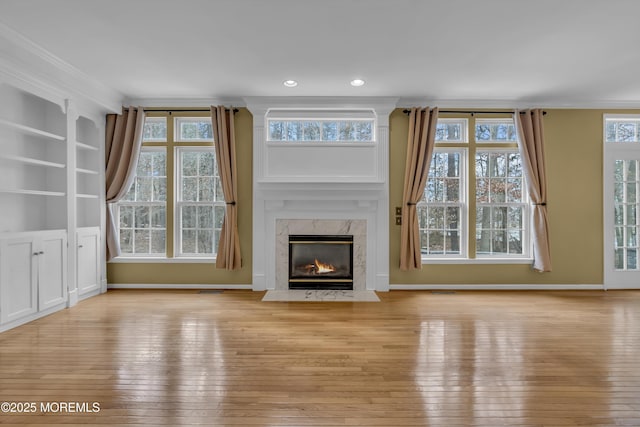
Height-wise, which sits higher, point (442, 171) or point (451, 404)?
point (442, 171)

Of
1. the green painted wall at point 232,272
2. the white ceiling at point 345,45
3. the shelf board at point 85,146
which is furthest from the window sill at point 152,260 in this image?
the white ceiling at point 345,45

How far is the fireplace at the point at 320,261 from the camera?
520cm

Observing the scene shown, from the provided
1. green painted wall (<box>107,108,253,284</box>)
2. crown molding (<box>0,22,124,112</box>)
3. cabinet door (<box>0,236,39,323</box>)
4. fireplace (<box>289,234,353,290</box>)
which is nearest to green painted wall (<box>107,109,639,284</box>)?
green painted wall (<box>107,108,253,284</box>)

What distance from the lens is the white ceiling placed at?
2826 mm

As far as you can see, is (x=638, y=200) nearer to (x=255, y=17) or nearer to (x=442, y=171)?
(x=442, y=171)

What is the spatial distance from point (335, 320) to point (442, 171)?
9.46 feet

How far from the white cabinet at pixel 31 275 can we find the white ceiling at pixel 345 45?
1948 mm

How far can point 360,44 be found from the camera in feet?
11.3

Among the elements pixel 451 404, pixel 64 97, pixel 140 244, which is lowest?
pixel 451 404

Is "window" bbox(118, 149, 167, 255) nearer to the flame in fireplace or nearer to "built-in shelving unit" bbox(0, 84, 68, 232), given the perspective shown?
"built-in shelving unit" bbox(0, 84, 68, 232)

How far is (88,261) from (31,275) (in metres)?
1.04

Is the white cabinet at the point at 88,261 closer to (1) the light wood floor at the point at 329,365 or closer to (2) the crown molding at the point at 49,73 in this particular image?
(1) the light wood floor at the point at 329,365

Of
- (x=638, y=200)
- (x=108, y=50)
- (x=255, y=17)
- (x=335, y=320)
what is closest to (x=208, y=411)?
(x=335, y=320)

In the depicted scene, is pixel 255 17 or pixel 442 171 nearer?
pixel 255 17
